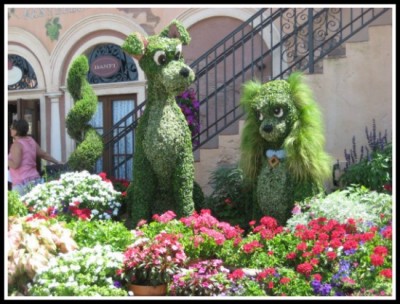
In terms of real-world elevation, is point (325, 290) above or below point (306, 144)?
below

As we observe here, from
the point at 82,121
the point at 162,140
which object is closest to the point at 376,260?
the point at 162,140

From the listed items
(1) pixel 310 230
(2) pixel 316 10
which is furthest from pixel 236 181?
(2) pixel 316 10

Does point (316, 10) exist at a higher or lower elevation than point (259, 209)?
higher

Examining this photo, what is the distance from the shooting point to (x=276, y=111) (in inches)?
230

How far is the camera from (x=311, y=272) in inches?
180

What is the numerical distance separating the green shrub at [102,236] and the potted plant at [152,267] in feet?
1.46

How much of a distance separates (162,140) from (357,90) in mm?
2485

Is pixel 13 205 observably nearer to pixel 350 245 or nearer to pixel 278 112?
pixel 278 112

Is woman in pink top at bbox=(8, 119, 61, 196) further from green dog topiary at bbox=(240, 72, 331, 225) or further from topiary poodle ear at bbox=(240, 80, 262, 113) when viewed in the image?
green dog topiary at bbox=(240, 72, 331, 225)

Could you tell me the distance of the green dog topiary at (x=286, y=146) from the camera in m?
5.72

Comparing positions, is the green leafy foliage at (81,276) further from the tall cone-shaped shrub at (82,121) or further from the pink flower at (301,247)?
the tall cone-shaped shrub at (82,121)

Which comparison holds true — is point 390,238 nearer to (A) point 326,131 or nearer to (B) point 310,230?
(B) point 310,230

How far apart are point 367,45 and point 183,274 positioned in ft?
12.5

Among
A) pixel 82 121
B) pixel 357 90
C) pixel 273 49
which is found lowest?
pixel 82 121
